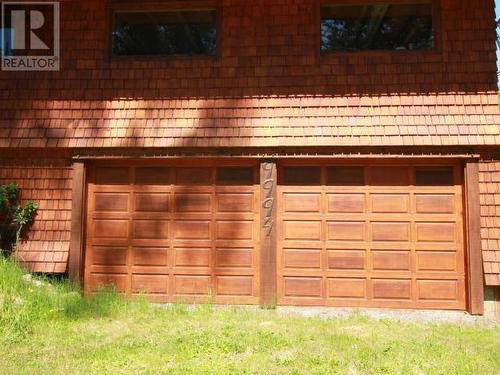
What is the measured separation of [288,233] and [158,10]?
14.0 feet

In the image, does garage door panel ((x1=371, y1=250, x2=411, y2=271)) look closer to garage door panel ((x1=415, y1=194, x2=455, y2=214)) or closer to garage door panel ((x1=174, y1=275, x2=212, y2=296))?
garage door panel ((x1=415, y1=194, x2=455, y2=214))

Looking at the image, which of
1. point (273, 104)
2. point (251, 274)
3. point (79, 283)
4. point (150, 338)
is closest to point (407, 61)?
point (273, 104)

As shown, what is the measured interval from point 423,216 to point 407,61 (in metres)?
2.42

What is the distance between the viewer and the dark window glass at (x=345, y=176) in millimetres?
7203

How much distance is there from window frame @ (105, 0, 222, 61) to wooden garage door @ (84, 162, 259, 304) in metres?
1.79

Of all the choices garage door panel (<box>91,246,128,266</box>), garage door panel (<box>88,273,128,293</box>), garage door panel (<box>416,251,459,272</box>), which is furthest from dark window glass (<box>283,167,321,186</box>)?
garage door panel (<box>88,273,128,293</box>)

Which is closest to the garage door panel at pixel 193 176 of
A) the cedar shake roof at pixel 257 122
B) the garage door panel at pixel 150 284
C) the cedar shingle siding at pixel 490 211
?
the cedar shake roof at pixel 257 122

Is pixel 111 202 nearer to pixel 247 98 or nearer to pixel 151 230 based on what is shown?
pixel 151 230

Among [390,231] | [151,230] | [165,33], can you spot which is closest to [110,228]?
[151,230]

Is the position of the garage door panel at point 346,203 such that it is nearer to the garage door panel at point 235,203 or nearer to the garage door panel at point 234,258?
the garage door panel at point 235,203

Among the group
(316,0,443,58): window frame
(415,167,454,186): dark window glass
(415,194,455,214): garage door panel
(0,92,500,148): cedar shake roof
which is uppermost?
(316,0,443,58): window frame

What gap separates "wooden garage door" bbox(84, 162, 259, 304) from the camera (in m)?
7.21
